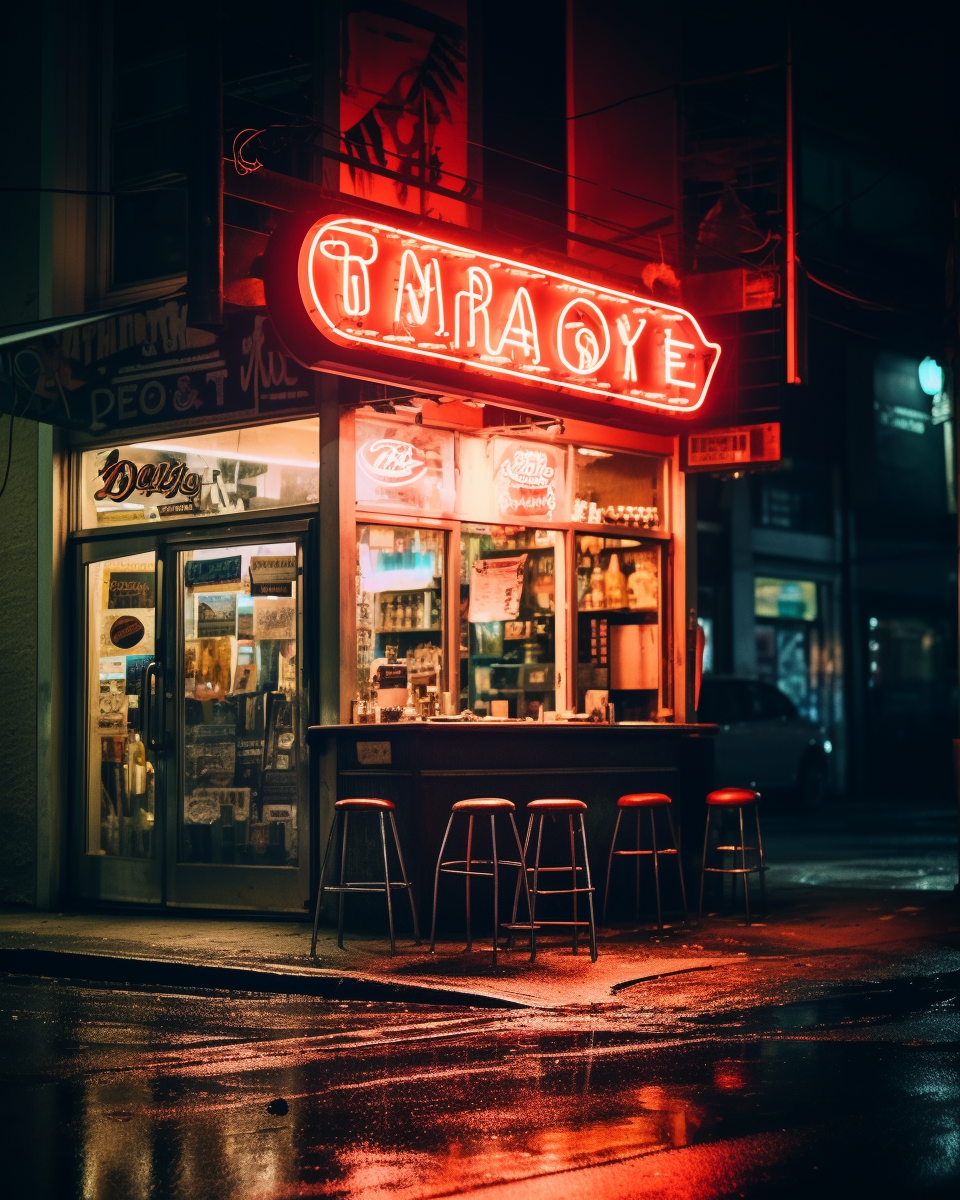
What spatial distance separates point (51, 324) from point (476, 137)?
3891mm

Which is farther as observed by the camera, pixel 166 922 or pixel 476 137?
pixel 476 137

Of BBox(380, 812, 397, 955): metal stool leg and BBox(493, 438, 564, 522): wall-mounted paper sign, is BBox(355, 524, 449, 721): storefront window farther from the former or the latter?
BBox(380, 812, 397, 955): metal stool leg

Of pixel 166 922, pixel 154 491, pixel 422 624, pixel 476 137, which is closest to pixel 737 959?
pixel 422 624

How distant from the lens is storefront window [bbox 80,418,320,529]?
11492 millimetres

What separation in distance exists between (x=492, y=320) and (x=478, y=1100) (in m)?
6.16

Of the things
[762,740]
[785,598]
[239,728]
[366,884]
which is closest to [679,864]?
[366,884]

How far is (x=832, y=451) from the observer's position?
Result: 2725cm

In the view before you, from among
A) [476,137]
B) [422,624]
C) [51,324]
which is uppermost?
[476,137]

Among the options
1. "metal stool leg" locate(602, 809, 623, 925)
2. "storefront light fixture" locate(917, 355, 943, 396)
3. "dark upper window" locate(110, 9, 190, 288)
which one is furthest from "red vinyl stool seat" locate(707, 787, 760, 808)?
"storefront light fixture" locate(917, 355, 943, 396)

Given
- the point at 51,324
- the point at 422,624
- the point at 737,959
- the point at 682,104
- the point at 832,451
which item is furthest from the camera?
the point at 832,451

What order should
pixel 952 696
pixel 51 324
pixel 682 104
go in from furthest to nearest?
pixel 952 696 < pixel 682 104 < pixel 51 324

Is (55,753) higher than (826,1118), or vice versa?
(55,753)

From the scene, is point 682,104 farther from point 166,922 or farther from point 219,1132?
point 219,1132

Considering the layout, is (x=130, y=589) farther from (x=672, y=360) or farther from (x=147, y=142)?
(x=672, y=360)
